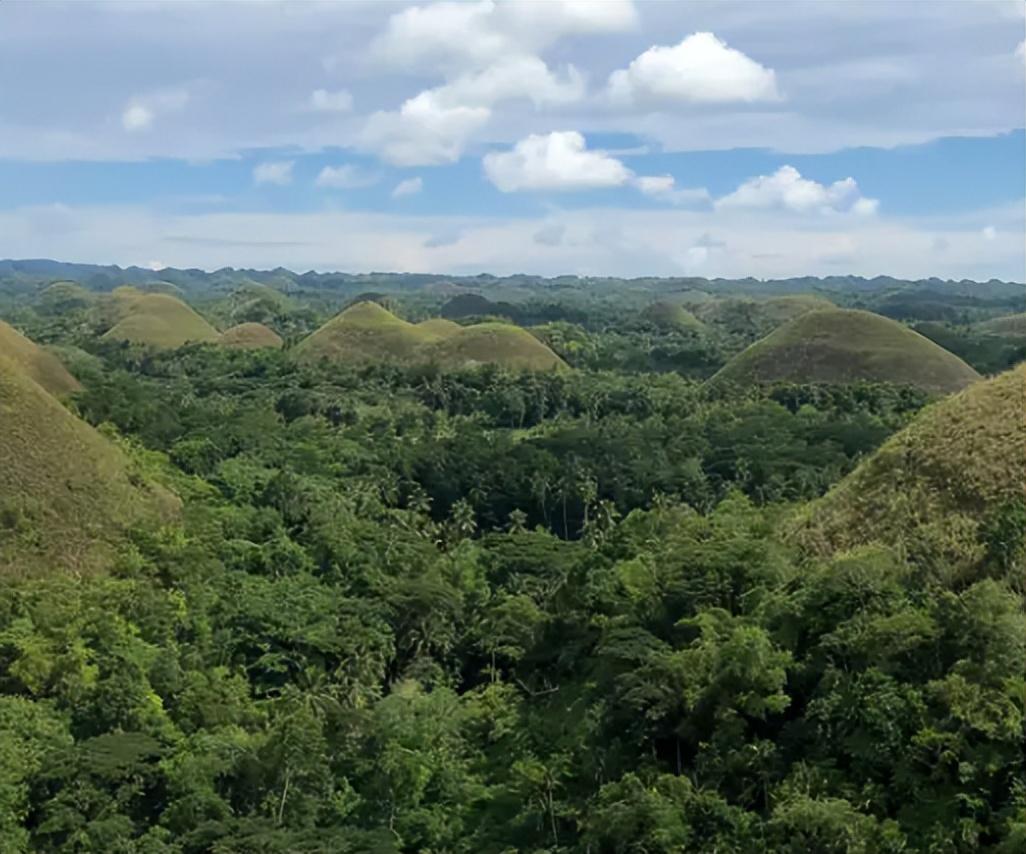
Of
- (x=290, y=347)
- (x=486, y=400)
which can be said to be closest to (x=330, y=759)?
(x=486, y=400)

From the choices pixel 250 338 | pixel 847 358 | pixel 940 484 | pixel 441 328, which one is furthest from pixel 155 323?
pixel 940 484

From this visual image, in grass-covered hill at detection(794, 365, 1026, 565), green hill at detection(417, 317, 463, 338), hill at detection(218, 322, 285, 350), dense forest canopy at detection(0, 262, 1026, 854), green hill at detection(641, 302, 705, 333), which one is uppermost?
green hill at detection(641, 302, 705, 333)

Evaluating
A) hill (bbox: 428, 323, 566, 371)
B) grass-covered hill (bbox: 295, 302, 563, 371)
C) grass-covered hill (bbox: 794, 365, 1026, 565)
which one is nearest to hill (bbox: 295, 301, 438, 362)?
grass-covered hill (bbox: 295, 302, 563, 371)

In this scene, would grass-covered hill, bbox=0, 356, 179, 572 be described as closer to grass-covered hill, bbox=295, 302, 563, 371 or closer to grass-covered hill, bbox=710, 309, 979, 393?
grass-covered hill, bbox=710, 309, 979, 393

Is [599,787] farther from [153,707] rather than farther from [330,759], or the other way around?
[153,707]

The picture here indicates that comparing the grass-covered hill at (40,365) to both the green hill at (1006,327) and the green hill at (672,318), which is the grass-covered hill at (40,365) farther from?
the green hill at (1006,327)
